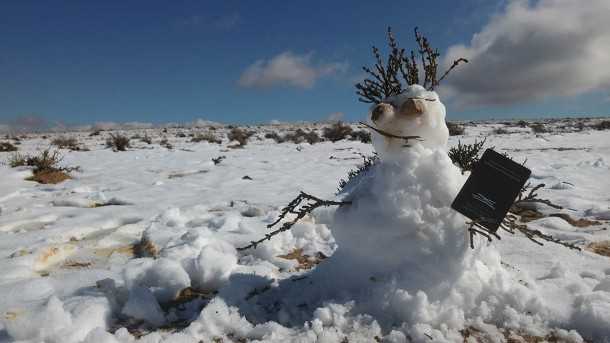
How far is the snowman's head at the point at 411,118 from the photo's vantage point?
1.55 metres

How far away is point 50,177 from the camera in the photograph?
5.93m

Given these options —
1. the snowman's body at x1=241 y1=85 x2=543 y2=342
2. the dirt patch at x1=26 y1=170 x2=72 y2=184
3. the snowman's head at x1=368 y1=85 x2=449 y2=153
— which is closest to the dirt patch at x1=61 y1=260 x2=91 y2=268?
the snowman's body at x1=241 y1=85 x2=543 y2=342

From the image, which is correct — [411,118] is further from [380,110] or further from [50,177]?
[50,177]

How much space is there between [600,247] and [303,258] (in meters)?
1.85

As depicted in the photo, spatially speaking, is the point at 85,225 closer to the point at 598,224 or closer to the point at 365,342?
the point at 365,342

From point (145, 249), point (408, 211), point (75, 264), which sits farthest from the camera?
point (145, 249)

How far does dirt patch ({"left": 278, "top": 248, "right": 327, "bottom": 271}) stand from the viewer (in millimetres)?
2329

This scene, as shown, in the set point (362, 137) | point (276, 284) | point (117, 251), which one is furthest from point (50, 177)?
point (362, 137)

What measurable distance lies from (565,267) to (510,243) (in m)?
0.56

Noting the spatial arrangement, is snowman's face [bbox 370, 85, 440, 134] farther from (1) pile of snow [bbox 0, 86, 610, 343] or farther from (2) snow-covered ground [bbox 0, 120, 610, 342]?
(2) snow-covered ground [bbox 0, 120, 610, 342]

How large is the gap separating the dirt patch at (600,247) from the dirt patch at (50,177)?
646 cm

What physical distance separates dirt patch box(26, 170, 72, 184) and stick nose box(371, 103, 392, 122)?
19.1 ft

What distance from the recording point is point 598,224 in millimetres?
2975

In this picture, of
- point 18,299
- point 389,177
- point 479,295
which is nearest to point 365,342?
point 479,295
